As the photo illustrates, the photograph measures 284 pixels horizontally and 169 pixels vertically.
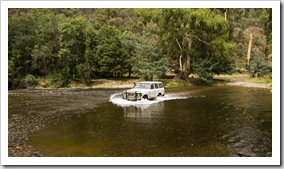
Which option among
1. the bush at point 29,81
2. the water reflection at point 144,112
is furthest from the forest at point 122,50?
the water reflection at point 144,112

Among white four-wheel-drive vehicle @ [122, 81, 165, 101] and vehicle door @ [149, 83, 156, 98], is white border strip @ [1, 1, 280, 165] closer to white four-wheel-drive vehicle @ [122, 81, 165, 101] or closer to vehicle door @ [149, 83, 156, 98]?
white four-wheel-drive vehicle @ [122, 81, 165, 101]

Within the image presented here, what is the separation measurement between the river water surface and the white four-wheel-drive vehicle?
5.20 feet

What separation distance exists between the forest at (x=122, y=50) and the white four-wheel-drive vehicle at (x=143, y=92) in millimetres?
13577

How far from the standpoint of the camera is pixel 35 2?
11195 mm

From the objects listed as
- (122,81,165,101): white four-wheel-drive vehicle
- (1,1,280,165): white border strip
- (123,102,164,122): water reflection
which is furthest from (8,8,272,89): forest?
(1,1,280,165): white border strip

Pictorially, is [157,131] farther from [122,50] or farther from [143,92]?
[122,50]

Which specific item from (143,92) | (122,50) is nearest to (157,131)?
(143,92)

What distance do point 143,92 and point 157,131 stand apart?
9.10 metres

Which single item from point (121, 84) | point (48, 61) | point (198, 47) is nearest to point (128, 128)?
point (121, 84)

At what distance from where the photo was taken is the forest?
118 ft

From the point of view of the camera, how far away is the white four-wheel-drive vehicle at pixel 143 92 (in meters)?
21.8

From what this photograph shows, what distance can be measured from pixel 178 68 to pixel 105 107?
23.5 metres

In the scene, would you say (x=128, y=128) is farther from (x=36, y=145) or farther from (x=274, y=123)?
(x=274, y=123)

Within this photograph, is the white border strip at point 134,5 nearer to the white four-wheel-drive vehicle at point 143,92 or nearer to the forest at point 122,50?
the white four-wheel-drive vehicle at point 143,92
